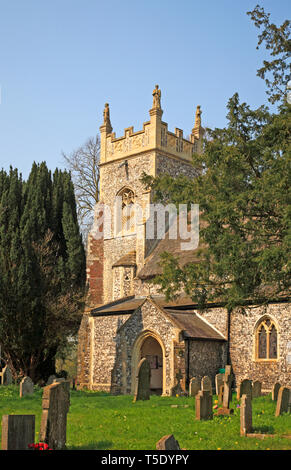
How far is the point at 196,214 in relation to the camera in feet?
49.5

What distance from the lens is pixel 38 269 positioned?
74.0ft

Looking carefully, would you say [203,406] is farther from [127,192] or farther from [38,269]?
[127,192]

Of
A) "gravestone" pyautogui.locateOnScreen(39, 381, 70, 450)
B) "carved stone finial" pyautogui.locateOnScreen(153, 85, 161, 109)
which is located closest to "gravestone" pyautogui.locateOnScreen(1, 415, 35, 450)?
"gravestone" pyautogui.locateOnScreen(39, 381, 70, 450)

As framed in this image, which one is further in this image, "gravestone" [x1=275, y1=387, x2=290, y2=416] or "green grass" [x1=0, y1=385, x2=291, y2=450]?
"gravestone" [x1=275, y1=387, x2=290, y2=416]

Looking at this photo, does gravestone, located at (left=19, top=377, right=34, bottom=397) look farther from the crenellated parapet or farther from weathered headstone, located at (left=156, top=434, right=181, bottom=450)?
the crenellated parapet

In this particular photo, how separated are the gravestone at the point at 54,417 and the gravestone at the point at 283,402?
5638 mm

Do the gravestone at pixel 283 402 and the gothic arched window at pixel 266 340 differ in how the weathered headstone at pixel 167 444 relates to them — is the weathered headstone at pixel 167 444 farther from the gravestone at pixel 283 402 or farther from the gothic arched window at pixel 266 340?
the gothic arched window at pixel 266 340

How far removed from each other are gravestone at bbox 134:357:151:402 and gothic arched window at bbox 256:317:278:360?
17.4 ft

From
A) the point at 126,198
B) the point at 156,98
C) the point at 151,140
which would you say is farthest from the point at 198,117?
the point at 126,198

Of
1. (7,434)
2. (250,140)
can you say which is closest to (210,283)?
(250,140)

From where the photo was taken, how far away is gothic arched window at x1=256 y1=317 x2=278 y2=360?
19031 millimetres

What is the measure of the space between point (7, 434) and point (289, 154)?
815 cm

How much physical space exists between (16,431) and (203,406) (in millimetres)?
5542
